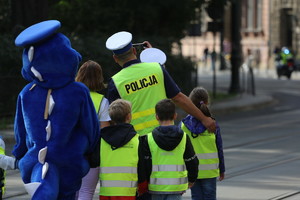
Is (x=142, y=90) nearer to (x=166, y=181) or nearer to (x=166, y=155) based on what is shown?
(x=166, y=155)

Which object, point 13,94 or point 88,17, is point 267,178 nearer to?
point 13,94

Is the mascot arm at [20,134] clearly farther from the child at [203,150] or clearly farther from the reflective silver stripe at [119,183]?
the child at [203,150]

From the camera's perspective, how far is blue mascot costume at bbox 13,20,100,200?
19.0 ft

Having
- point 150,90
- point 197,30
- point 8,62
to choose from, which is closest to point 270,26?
point 197,30

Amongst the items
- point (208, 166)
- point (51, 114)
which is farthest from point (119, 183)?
point (208, 166)

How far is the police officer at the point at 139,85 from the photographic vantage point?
6.71m

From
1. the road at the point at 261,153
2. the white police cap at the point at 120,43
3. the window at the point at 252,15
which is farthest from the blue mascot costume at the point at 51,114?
the window at the point at 252,15

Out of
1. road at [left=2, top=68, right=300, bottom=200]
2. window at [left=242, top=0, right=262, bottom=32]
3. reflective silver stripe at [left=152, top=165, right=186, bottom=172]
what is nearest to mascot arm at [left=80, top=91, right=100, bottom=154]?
reflective silver stripe at [left=152, top=165, right=186, bottom=172]

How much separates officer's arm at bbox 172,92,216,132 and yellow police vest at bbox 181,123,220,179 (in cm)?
16

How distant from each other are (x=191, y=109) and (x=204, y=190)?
82cm

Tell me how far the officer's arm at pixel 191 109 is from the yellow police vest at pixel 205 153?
0.51 ft

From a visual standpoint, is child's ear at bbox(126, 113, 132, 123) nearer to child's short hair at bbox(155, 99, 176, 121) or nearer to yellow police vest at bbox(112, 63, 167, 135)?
child's short hair at bbox(155, 99, 176, 121)

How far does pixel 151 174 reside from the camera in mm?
6387

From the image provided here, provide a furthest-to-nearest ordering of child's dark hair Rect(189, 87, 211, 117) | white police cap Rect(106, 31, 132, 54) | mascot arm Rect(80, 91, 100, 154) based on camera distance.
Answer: child's dark hair Rect(189, 87, 211, 117) → white police cap Rect(106, 31, 132, 54) → mascot arm Rect(80, 91, 100, 154)
